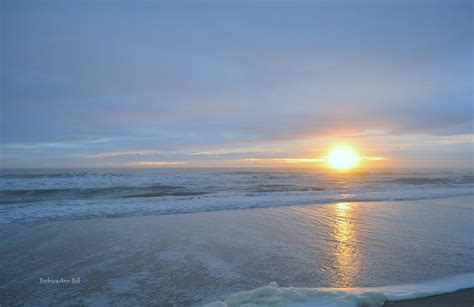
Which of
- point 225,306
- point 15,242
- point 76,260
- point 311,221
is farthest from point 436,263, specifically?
point 15,242

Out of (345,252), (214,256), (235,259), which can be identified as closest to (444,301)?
(345,252)

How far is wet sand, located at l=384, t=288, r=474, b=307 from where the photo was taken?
11.5 ft

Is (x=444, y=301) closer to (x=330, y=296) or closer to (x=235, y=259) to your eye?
(x=330, y=296)

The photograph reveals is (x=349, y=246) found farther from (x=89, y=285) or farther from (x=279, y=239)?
(x=89, y=285)

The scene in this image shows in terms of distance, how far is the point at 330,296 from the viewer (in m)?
3.56

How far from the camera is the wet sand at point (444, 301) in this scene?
11.5 feet

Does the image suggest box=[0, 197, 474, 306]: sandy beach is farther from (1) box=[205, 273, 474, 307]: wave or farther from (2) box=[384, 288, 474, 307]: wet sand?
(1) box=[205, 273, 474, 307]: wave

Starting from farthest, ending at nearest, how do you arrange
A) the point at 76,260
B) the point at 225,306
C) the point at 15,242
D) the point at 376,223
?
1. the point at 376,223
2. the point at 15,242
3. the point at 76,260
4. the point at 225,306

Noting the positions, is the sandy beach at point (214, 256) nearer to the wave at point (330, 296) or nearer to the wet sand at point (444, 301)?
the wet sand at point (444, 301)

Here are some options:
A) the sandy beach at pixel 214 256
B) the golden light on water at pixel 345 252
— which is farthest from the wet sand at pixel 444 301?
the golden light on water at pixel 345 252

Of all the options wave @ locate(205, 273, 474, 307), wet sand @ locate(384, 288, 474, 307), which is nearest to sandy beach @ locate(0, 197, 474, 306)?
wet sand @ locate(384, 288, 474, 307)

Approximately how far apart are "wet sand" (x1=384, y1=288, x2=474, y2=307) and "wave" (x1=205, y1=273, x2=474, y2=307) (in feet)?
0.21

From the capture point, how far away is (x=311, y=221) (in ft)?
29.8

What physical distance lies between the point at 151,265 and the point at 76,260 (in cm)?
192
